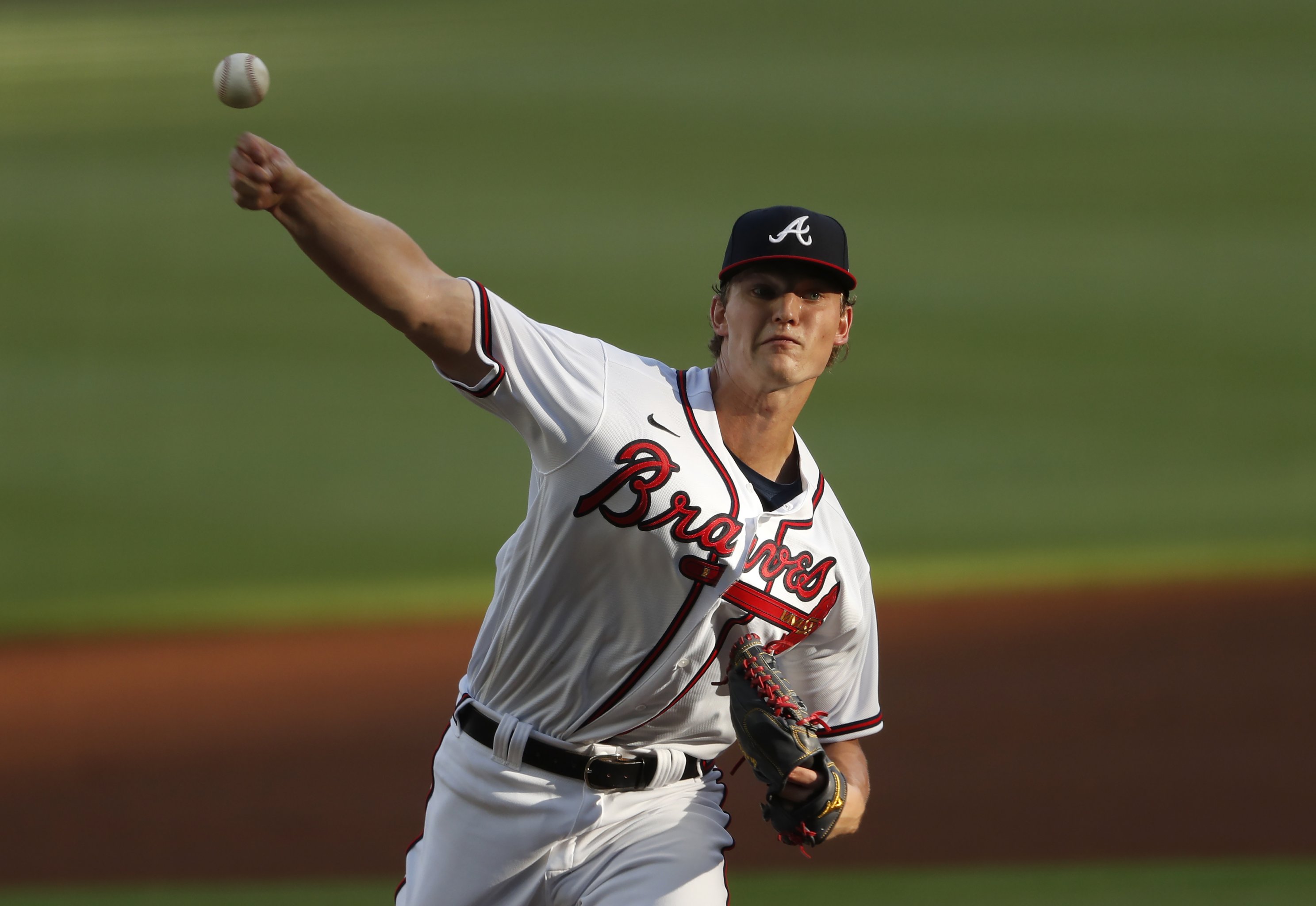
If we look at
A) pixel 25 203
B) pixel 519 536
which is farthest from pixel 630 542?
pixel 25 203

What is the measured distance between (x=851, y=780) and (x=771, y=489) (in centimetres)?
58

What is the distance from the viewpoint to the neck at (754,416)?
6.31 feet

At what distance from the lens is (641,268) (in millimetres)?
4008

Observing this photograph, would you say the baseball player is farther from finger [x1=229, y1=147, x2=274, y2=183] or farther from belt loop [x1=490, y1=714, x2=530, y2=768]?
finger [x1=229, y1=147, x2=274, y2=183]

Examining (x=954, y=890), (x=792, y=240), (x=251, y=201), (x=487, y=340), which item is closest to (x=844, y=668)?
(x=792, y=240)

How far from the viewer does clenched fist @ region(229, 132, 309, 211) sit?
127 cm

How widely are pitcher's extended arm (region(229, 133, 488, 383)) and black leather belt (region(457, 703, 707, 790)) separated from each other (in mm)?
754

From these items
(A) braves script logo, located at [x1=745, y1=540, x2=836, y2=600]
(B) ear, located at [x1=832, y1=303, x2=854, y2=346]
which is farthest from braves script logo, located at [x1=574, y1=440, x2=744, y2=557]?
(B) ear, located at [x1=832, y1=303, x2=854, y2=346]

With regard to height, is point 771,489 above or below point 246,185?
below

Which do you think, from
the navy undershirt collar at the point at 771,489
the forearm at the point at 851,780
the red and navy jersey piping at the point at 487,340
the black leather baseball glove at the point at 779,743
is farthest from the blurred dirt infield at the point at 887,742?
the red and navy jersey piping at the point at 487,340

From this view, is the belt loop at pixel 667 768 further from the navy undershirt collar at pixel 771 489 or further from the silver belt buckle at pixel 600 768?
the navy undershirt collar at pixel 771 489

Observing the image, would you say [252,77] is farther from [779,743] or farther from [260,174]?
[779,743]

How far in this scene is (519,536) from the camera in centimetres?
189

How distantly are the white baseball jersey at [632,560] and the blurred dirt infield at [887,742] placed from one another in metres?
1.46
